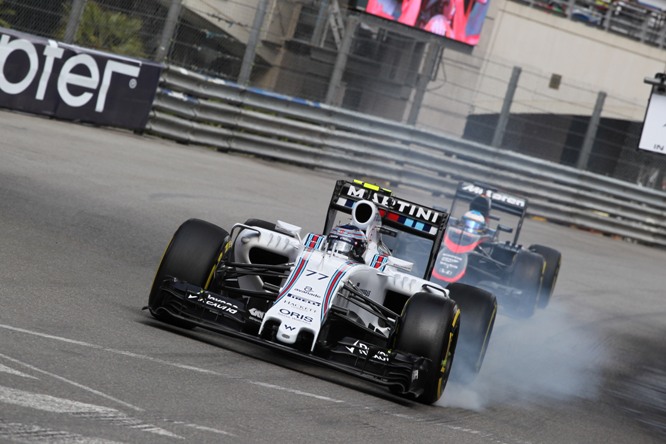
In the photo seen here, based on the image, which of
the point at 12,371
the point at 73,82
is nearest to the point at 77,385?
the point at 12,371

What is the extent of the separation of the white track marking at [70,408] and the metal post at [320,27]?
17.3 m

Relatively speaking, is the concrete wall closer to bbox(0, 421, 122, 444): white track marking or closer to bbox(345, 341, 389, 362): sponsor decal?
bbox(345, 341, 389, 362): sponsor decal

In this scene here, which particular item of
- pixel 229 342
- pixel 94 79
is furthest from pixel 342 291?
pixel 94 79

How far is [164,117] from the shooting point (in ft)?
66.1

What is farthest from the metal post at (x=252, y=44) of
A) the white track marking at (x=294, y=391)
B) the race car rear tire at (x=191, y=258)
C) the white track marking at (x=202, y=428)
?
the white track marking at (x=202, y=428)

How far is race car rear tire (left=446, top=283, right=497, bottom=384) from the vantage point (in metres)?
8.77

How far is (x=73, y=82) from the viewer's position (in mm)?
17891

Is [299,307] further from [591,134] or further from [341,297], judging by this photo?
[591,134]

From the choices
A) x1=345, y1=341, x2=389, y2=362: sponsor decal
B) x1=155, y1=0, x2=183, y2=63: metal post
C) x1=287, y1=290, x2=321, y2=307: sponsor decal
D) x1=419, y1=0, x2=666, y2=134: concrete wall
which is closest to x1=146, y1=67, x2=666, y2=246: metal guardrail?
x1=155, y1=0, x2=183, y2=63: metal post

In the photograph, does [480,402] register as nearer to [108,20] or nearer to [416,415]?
[416,415]

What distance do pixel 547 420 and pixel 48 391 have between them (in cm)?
398

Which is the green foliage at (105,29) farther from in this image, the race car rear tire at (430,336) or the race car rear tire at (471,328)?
the race car rear tire at (430,336)

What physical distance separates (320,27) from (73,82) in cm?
635

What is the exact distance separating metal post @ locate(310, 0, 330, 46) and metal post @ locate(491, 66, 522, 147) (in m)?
3.83
